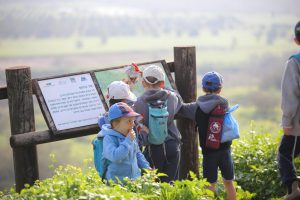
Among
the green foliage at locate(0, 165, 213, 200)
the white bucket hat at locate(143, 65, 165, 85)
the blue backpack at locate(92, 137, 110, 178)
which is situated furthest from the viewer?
the white bucket hat at locate(143, 65, 165, 85)

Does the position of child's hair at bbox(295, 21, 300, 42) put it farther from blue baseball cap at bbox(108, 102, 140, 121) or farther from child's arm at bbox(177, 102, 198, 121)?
blue baseball cap at bbox(108, 102, 140, 121)

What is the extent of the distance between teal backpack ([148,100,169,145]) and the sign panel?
747 mm

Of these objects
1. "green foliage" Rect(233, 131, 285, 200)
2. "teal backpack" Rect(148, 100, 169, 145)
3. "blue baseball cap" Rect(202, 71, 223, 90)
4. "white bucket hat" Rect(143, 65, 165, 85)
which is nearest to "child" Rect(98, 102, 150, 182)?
"teal backpack" Rect(148, 100, 169, 145)

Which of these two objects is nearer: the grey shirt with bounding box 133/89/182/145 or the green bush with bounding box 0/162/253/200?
the green bush with bounding box 0/162/253/200

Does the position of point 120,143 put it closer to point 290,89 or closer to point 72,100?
point 72,100

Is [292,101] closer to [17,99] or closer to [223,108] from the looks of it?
[223,108]

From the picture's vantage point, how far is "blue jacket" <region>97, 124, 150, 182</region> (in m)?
5.13

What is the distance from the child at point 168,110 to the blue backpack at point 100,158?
646 mm

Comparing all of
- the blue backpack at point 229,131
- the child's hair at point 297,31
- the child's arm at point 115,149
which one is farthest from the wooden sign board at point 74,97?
the child's hair at point 297,31

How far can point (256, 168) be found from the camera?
7.25 m

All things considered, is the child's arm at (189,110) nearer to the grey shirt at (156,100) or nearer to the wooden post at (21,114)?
the grey shirt at (156,100)

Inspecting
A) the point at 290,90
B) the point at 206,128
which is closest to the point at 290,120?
the point at 290,90

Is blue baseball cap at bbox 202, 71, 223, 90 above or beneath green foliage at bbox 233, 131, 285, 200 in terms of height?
above

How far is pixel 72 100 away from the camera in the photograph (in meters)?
6.48
